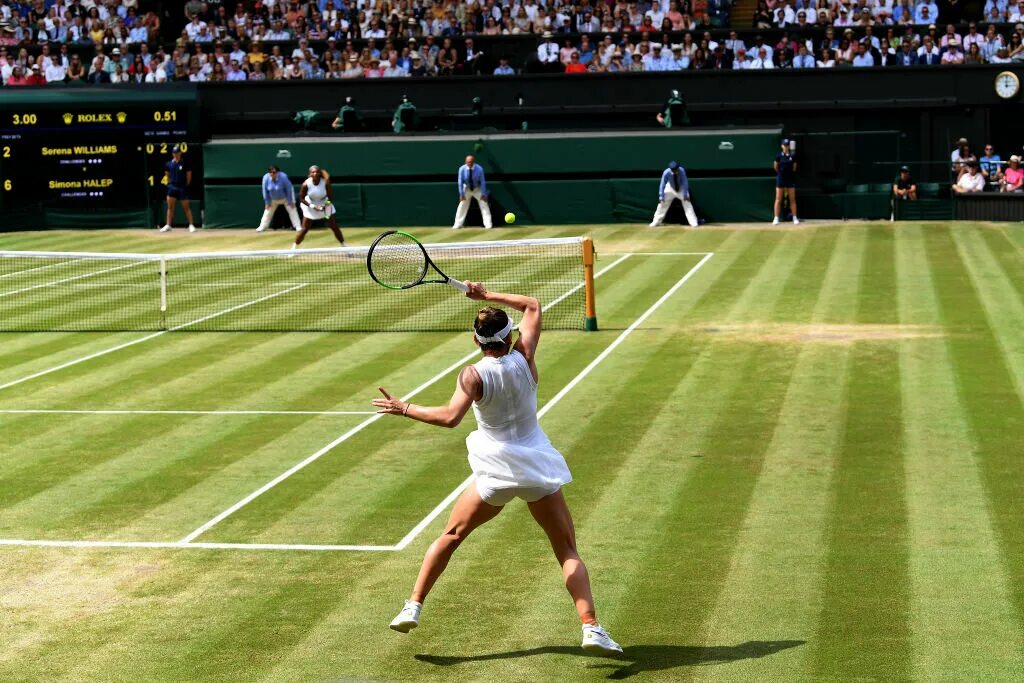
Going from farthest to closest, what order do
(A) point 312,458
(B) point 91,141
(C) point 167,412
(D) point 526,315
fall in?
(B) point 91,141
(C) point 167,412
(A) point 312,458
(D) point 526,315

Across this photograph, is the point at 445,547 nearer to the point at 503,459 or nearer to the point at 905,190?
the point at 503,459

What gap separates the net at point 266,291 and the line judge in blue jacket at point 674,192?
5884 mm

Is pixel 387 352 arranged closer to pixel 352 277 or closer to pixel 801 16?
pixel 352 277

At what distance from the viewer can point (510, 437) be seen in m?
9.58

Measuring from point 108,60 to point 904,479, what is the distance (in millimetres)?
35587

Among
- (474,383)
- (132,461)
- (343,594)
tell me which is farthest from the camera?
(132,461)

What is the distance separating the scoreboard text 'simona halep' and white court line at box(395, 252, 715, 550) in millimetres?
16988

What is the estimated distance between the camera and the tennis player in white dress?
9.43 meters

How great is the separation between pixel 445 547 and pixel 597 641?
1157 mm

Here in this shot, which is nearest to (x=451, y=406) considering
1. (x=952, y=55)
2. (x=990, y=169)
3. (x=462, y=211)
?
(x=462, y=211)

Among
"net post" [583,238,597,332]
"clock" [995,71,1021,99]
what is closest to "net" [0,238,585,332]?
"net post" [583,238,597,332]

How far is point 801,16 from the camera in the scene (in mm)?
43250

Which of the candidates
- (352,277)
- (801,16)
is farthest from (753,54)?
(352,277)

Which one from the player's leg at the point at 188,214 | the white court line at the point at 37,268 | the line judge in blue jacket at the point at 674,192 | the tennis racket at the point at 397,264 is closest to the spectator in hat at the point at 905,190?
the line judge in blue jacket at the point at 674,192
